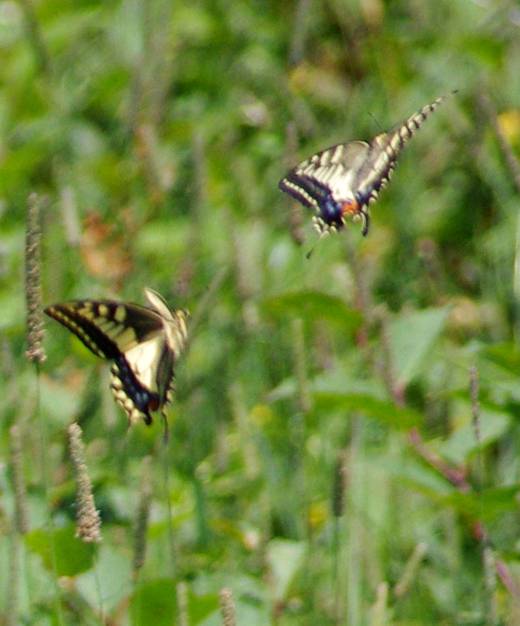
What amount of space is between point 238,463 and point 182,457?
135 mm

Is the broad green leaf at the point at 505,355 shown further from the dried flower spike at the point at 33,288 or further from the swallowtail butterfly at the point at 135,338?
the dried flower spike at the point at 33,288

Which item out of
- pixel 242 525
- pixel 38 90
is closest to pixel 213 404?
pixel 242 525

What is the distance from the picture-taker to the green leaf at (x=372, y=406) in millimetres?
1428

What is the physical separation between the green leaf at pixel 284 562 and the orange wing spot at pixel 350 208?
0.45 meters

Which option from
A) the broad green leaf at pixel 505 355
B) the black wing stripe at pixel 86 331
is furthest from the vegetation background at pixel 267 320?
the black wing stripe at pixel 86 331

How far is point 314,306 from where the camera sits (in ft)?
5.13

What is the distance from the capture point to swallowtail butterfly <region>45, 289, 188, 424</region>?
136 cm

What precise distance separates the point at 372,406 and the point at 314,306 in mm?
164

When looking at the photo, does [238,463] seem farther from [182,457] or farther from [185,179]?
[185,179]

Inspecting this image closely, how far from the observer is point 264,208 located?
9.11 ft

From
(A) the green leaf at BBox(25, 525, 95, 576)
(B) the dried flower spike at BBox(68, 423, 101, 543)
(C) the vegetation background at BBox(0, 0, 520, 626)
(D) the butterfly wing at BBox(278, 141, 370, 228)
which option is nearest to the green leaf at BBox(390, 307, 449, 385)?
(C) the vegetation background at BBox(0, 0, 520, 626)

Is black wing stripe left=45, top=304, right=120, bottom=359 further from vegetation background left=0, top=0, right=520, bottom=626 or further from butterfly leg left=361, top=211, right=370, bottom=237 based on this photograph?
butterfly leg left=361, top=211, right=370, bottom=237

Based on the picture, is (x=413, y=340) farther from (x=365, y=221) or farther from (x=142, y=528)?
(x=142, y=528)

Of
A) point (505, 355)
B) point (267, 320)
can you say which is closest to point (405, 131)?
point (505, 355)
